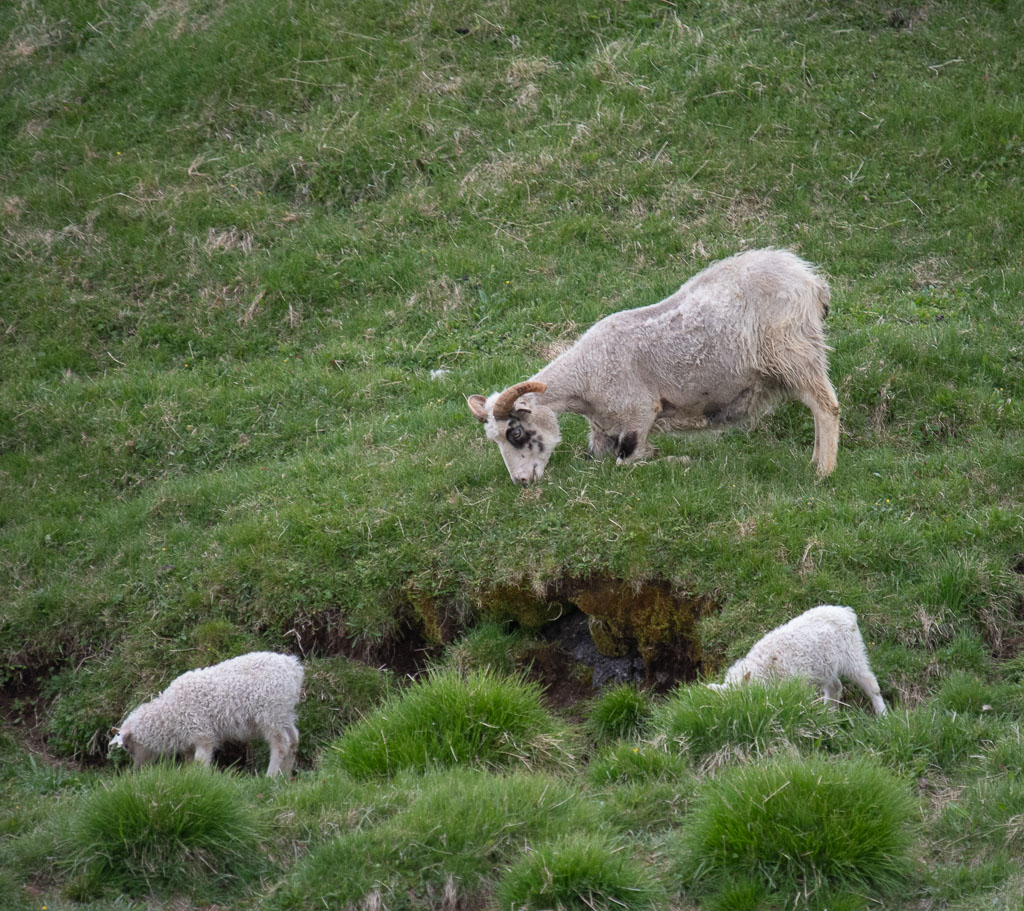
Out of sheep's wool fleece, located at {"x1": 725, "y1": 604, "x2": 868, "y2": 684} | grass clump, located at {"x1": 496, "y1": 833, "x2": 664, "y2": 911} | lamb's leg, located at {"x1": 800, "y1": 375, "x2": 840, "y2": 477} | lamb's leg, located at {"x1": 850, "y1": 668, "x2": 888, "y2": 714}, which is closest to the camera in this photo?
grass clump, located at {"x1": 496, "y1": 833, "x2": 664, "y2": 911}

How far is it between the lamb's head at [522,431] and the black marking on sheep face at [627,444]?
24.1 inches

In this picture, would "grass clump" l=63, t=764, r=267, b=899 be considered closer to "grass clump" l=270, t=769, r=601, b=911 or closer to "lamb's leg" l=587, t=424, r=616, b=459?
"grass clump" l=270, t=769, r=601, b=911

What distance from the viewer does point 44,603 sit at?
32.0ft

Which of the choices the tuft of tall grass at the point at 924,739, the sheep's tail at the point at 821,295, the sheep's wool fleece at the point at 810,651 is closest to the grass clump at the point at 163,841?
the sheep's wool fleece at the point at 810,651

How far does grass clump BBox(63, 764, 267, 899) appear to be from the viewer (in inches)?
219

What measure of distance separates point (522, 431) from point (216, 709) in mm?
3640

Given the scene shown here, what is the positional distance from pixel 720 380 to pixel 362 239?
6521 millimetres

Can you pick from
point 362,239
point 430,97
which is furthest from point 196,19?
point 362,239

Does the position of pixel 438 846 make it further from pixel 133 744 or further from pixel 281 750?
pixel 133 744

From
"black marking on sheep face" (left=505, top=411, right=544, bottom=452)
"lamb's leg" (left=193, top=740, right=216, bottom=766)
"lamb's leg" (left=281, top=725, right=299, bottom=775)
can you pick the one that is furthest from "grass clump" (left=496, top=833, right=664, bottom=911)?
"black marking on sheep face" (left=505, top=411, right=544, bottom=452)

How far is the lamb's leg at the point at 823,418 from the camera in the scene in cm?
945

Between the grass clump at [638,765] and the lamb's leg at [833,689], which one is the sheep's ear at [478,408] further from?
the grass clump at [638,765]

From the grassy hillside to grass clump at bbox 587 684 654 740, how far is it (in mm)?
475

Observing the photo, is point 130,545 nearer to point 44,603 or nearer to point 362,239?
point 44,603
